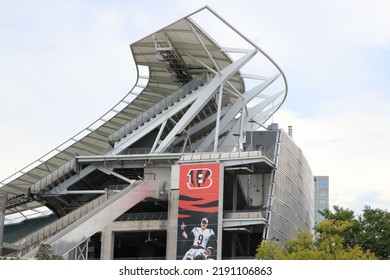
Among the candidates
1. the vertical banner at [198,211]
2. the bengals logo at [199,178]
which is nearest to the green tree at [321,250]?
the vertical banner at [198,211]

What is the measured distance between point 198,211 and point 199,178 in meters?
3.52

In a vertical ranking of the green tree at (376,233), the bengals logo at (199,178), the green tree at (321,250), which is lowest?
the green tree at (321,250)

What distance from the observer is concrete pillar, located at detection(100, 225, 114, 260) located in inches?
2904

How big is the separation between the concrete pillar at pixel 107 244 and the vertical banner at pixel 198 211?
685 cm

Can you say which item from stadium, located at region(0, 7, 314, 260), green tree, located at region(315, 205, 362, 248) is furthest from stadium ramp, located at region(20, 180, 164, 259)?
green tree, located at region(315, 205, 362, 248)

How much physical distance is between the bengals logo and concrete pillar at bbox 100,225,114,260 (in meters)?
8.99

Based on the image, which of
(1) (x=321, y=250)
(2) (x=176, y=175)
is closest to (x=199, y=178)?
(2) (x=176, y=175)

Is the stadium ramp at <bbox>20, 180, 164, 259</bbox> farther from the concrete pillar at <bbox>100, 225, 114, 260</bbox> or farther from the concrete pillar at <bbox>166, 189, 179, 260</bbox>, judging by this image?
the concrete pillar at <bbox>100, 225, 114, 260</bbox>

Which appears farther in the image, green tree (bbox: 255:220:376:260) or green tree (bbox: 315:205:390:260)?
green tree (bbox: 315:205:390:260)

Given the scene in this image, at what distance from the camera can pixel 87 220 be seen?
65688mm

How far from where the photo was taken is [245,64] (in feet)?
279

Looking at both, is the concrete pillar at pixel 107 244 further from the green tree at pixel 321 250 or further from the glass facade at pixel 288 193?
the green tree at pixel 321 250

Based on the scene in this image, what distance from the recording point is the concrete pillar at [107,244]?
242ft

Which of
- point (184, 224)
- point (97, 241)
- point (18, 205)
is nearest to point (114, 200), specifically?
point (184, 224)
